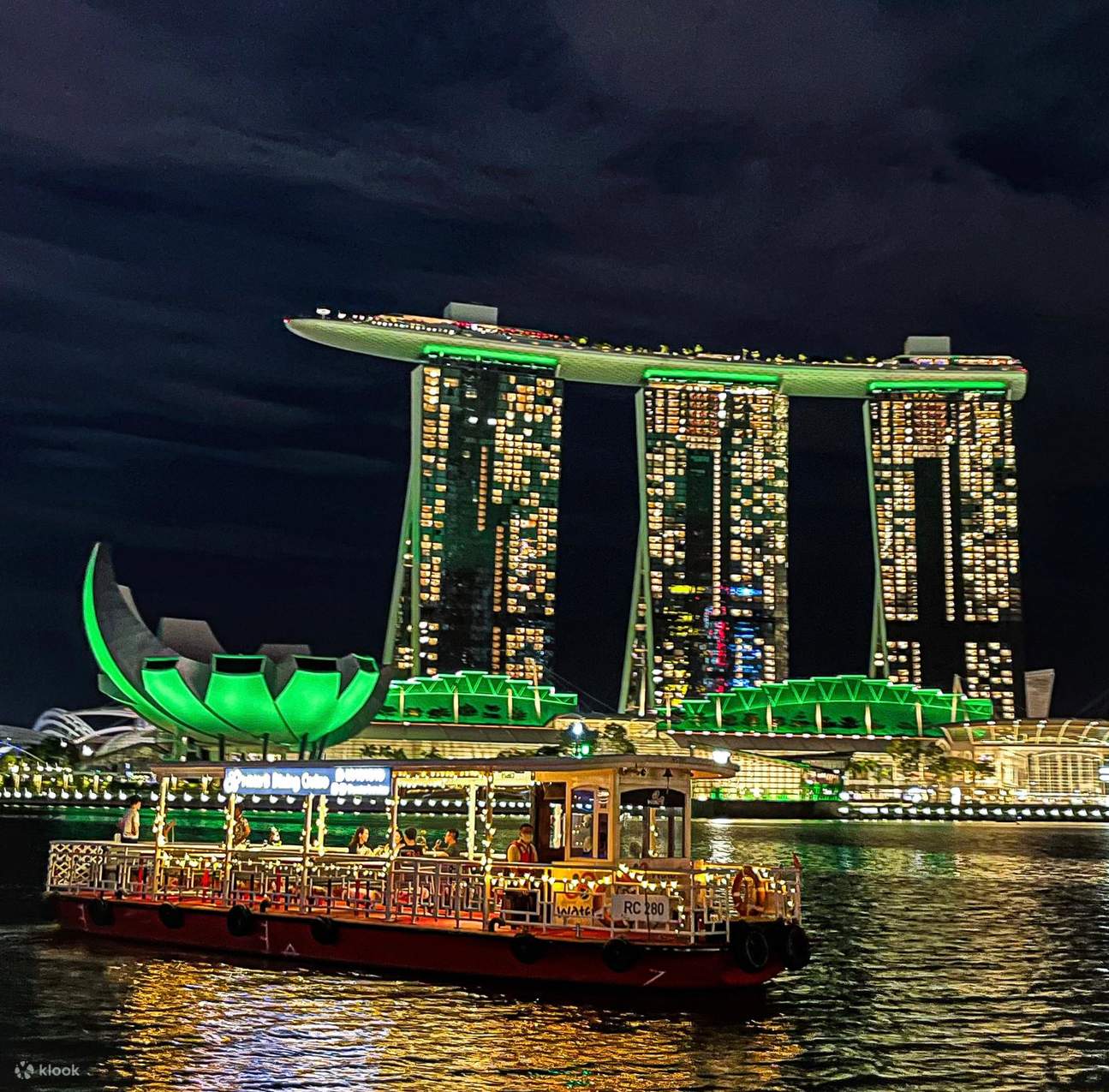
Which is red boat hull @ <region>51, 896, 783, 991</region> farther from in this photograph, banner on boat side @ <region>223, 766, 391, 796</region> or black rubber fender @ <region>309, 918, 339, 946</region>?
banner on boat side @ <region>223, 766, 391, 796</region>

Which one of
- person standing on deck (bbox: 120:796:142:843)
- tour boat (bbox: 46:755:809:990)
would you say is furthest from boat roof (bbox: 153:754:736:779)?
person standing on deck (bbox: 120:796:142:843)

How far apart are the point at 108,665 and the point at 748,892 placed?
313 feet

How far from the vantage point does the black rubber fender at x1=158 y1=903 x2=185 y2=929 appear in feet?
106

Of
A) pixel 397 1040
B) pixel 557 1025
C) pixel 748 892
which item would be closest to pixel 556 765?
pixel 748 892

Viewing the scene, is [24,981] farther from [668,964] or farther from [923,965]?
[923,965]

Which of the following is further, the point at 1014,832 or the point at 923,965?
the point at 1014,832

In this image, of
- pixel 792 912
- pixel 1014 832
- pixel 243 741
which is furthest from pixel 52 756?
pixel 792 912

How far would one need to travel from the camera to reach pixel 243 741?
12094cm

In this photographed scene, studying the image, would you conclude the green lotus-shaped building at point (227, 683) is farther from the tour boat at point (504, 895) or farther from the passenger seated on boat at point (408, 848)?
the passenger seated on boat at point (408, 848)

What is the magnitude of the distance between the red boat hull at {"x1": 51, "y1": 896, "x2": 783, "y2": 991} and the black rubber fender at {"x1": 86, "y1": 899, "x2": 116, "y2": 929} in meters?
0.02

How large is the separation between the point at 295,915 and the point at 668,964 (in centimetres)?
839

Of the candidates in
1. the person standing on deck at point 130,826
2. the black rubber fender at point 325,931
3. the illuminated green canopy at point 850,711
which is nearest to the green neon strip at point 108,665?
the person standing on deck at point 130,826

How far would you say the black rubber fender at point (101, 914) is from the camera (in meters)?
34.0

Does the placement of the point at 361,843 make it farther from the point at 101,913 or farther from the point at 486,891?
the point at 101,913
